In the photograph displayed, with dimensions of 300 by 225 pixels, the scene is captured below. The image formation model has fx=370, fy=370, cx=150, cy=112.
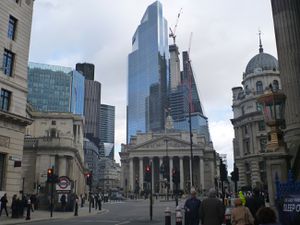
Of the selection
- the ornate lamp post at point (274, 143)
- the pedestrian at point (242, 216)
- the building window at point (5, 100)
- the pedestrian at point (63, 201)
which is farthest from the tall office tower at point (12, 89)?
the pedestrian at point (242, 216)

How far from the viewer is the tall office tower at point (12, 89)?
30.6 meters

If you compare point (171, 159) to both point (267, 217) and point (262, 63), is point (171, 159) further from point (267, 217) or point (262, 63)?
point (267, 217)

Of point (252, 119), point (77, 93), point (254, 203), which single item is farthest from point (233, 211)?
point (77, 93)

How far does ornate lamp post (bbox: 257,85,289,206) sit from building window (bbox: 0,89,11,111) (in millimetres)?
23041

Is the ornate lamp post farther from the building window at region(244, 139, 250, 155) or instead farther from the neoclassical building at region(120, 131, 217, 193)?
the neoclassical building at region(120, 131, 217, 193)

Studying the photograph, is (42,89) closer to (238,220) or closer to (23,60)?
(23,60)

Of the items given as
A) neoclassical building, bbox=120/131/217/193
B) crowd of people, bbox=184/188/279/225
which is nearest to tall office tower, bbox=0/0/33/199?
crowd of people, bbox=184/188/279/225

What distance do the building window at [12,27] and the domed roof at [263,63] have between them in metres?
61.5

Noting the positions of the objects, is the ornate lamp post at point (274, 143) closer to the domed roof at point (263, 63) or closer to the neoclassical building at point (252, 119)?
the neoclassical building at point (252, 119)

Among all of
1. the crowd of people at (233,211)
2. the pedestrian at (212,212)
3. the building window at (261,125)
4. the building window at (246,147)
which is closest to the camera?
the crowd of people at (233,211)

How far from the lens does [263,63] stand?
83375 mm

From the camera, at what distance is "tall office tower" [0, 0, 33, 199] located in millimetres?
30625

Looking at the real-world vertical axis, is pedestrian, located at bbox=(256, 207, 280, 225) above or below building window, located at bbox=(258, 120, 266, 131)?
below

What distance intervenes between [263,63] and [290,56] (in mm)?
68561
